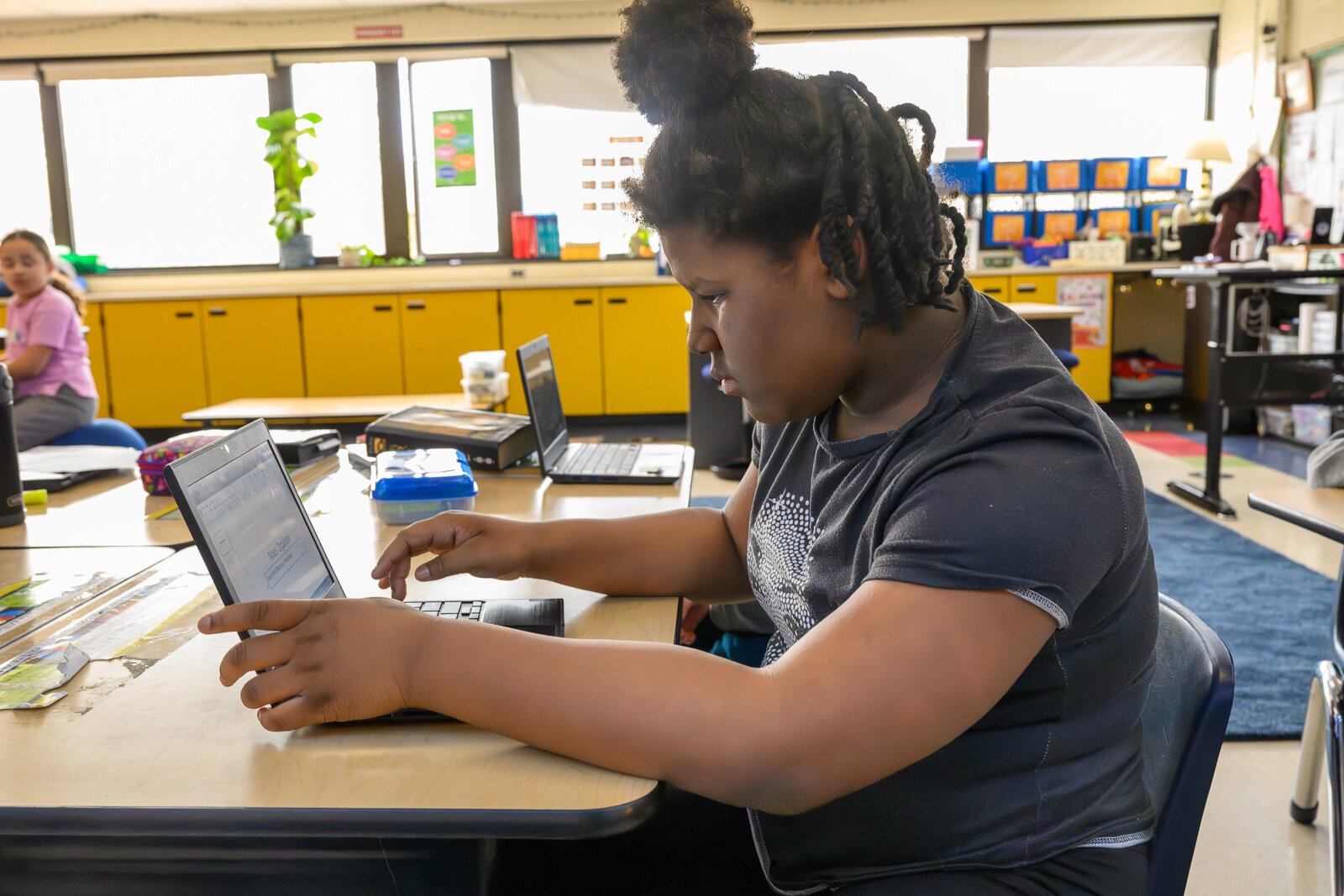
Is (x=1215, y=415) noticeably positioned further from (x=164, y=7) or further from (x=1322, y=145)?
(x=164, y=7)

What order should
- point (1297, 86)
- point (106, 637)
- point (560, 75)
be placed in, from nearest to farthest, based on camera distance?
point (106, 637), point (1297, 86), point (560, 75)

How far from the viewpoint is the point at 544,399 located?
6.53 ft

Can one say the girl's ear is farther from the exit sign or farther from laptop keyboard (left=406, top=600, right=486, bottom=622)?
the exit sign

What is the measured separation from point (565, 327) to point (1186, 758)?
529 cm

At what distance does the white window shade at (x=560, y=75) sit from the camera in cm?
625

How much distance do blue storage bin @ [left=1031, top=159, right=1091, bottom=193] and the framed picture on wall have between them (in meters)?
1.03

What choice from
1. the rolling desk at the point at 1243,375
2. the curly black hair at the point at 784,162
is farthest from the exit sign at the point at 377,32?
the curly black hair at the point at 784,162

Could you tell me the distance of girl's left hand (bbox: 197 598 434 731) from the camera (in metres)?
0.78

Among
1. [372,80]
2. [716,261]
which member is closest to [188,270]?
[372,80]

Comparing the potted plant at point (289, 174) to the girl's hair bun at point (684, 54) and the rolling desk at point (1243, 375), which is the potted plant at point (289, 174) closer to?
the rolling desk at point (1243, 375)

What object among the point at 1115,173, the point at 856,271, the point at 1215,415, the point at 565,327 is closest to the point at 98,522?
the point at 856,271

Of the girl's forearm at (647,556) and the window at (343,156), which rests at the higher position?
the window at (343,156)

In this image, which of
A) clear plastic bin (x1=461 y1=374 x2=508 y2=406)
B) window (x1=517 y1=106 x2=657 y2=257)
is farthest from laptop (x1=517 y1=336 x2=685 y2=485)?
window (x1=517 y1=106 x2=657 y2=257)

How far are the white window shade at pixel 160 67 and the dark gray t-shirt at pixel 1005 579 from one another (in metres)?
6.31
